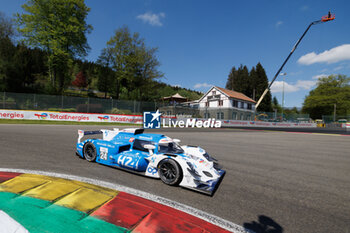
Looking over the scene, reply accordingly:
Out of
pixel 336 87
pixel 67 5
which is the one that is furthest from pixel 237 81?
pixel 67 5

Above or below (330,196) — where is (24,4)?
above

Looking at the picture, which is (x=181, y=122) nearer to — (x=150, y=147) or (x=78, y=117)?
(x=78, y=117)

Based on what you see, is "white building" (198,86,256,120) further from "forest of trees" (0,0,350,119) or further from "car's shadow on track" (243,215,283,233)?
"car's shadow on track" (243,215,283,233)

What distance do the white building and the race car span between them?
27490mm

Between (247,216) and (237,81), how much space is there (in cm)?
7518

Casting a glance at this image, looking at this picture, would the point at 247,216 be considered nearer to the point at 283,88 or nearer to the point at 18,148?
the point at 18,148

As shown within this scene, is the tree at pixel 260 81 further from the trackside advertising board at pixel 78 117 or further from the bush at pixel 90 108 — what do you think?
the bush at pixel 90 108

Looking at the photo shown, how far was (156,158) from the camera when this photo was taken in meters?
4.06

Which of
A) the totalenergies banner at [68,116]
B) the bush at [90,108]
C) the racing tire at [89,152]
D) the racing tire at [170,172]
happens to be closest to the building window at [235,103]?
the totalenergies banner at [68,116]

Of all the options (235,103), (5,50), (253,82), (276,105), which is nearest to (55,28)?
(5,50)

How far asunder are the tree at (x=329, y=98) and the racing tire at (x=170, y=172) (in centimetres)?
7905

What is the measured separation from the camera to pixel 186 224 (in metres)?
2.48

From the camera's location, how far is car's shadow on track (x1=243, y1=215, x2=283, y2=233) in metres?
2.47

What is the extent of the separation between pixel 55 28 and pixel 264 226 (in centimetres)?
3537
